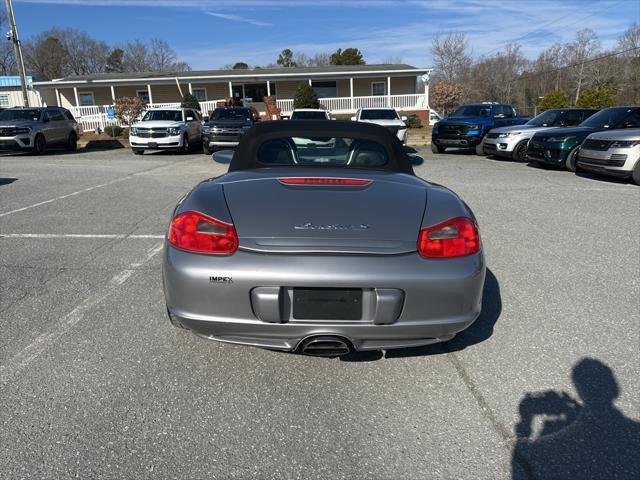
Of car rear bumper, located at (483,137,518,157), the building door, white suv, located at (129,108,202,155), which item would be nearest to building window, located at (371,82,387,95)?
the building door

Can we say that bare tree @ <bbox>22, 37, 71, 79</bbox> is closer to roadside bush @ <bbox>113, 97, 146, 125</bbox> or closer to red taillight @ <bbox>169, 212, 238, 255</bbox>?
roadside bush @ <bbox>113, 97, 146, 125</bbox>

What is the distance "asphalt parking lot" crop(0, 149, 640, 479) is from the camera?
221 cm

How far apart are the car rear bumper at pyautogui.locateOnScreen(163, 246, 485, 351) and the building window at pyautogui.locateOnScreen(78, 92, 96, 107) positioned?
3942cm

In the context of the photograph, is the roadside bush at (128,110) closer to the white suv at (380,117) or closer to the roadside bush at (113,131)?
the roadside bush at (113,131)

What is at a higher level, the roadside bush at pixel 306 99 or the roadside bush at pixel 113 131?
the roadside bush at pixel 306 99

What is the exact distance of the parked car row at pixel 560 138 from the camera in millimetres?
10000

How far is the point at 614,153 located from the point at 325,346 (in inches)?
390

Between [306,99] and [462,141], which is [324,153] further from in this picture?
[306,99]

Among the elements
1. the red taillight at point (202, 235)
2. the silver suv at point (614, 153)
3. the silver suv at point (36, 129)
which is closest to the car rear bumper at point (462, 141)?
the silver suv at point (614, 153)

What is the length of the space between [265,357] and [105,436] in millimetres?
1050

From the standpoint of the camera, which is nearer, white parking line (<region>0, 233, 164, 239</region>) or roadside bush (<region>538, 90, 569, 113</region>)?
white parking line (<region>0, 233, 164, 239</region>)

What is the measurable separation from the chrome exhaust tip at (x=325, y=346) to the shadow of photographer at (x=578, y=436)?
3.09 ft

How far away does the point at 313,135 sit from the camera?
3.94 m

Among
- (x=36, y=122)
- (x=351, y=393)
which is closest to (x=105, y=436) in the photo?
(x=351, y=393)
